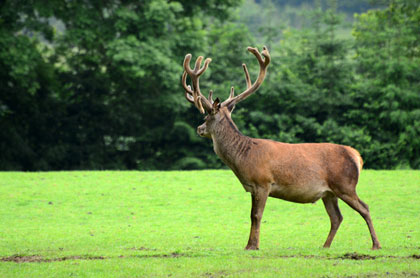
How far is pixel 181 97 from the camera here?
31.4 meters

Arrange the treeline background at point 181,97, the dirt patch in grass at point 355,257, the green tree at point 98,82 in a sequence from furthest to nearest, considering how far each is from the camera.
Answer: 1. the treeline background at point 181,97
2. the green tree at point 98,82
3. the dirt patch in grass at point 355,257

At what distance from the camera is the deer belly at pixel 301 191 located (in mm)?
10508

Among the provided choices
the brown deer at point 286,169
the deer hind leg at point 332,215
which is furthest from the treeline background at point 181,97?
the deer hind leg at point 332,215

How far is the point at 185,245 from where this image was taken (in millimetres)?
12383

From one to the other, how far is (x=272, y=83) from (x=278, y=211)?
1804 cm

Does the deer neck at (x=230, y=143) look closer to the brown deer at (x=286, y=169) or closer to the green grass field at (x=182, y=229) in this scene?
the brown deer at (x=286, y=169)

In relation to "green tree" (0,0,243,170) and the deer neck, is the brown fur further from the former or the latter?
"green tree" (0,0,243,170)

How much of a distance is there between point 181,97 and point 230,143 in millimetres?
20803

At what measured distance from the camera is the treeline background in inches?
1225

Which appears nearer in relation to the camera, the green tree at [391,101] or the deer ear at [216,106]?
the deer ear at [216,106]

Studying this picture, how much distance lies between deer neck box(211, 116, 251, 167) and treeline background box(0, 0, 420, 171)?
18827mm

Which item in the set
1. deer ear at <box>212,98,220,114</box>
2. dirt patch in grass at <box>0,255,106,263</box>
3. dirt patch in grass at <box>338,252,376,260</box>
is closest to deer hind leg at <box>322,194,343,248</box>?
dirt patch in grass at <box>338,252,376,260</box>

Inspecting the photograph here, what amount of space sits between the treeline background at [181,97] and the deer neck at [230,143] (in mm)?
18827

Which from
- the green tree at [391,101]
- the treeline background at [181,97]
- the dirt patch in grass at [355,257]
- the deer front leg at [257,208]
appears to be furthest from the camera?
the green tree at [391,101]
